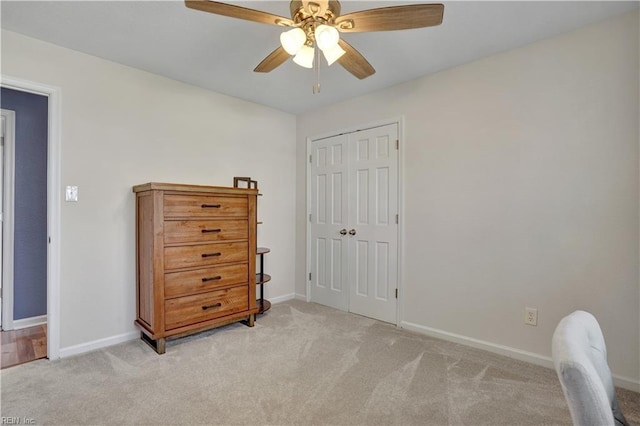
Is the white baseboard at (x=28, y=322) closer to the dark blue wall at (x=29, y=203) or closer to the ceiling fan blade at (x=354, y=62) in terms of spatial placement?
the dark blue wall at (x=29, y=203)

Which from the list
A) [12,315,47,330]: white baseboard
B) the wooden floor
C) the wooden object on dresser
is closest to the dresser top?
the wooden object on dresser

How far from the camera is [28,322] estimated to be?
3094 mm

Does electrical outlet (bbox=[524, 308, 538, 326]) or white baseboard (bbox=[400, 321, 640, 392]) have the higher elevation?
electrical outlet (bbox=[524, 308, 538, 326])

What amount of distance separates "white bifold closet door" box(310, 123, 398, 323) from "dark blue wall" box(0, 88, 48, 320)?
2826 mm

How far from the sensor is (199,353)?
2.47 metres

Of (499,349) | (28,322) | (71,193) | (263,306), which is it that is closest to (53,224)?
(71,193)

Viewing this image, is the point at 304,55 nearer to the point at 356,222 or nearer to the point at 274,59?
the point at 274,59

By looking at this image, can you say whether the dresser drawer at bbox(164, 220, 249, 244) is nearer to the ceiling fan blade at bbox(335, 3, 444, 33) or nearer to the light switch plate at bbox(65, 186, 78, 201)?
the light switch plate at bbox(65, 186, 78, 201)

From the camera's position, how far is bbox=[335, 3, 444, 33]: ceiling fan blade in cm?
141

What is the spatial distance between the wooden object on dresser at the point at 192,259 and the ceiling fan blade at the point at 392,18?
173cm

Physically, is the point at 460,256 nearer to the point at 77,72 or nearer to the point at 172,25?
Answer: the point at 172,25

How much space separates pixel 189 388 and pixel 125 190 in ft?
5.72

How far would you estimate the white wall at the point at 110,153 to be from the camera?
243 centimetres

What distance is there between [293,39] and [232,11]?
314 millimetres
